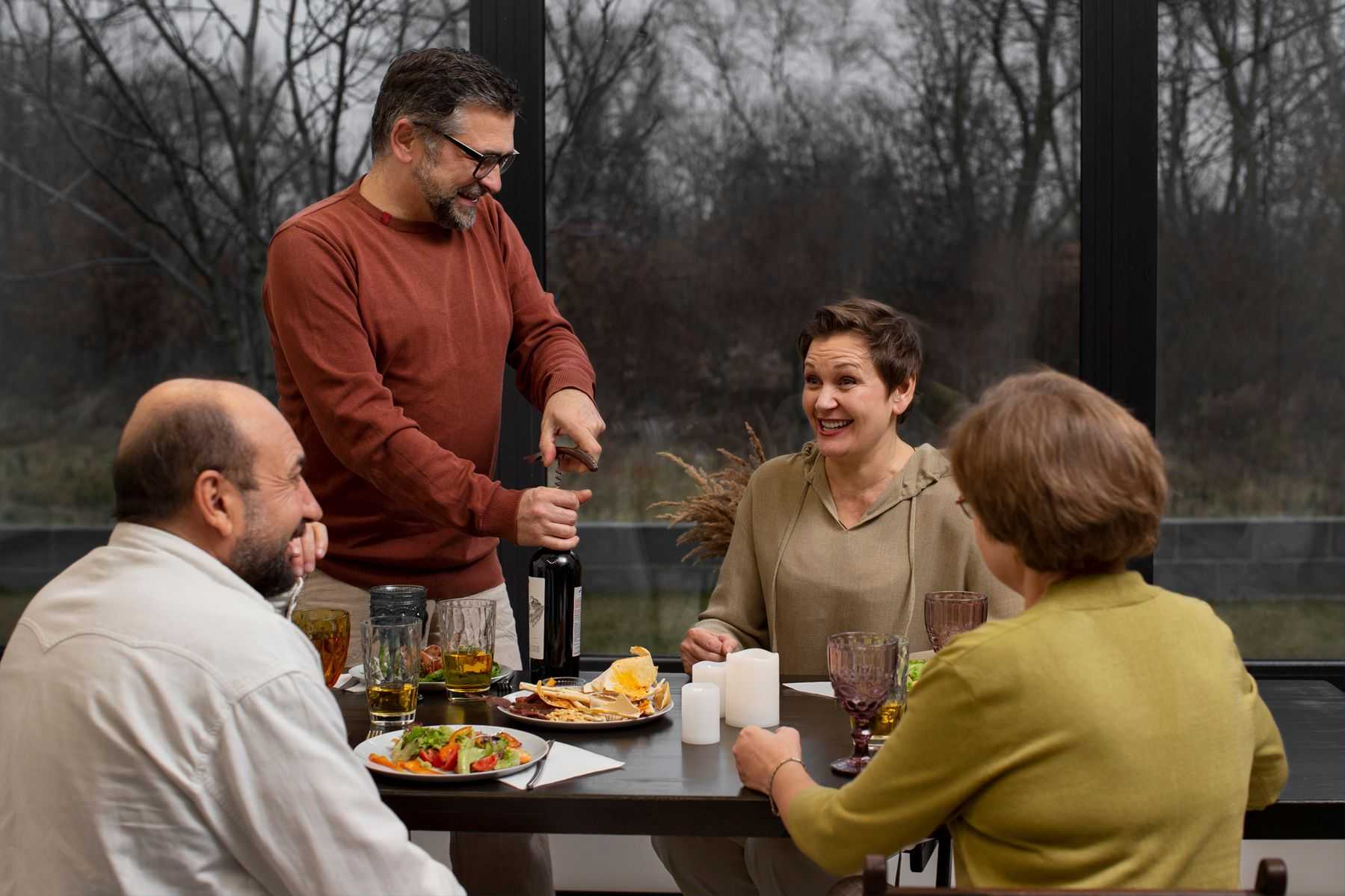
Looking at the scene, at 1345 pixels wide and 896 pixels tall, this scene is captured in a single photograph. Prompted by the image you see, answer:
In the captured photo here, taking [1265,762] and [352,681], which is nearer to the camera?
[1265,762]

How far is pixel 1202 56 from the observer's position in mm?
3262

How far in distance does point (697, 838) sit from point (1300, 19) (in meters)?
2.38

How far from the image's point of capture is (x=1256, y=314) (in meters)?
3.27

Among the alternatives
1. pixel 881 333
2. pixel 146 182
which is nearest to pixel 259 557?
pixel 881 333

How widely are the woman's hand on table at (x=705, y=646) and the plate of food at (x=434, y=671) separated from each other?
323 mm

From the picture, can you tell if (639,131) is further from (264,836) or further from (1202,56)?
(264,836)

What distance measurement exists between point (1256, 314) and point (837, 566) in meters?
1.43

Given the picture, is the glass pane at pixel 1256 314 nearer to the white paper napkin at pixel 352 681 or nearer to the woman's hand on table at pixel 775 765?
the woman's hand on table at pixel 775 765

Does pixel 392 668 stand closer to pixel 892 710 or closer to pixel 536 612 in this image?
pixel 536 612

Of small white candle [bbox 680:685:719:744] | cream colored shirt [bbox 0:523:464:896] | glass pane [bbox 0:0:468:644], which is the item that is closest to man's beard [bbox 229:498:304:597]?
cream colored shirt [bbox 0:523:464:896]

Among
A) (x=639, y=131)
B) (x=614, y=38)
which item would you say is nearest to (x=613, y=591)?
(x=639, y=131)

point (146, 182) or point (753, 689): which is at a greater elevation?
point (146, 182)

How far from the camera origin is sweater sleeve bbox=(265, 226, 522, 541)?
2.38 metres

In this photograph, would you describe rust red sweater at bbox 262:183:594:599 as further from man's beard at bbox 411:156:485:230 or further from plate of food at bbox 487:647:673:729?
plate of food at bbox 487:647:673:729
